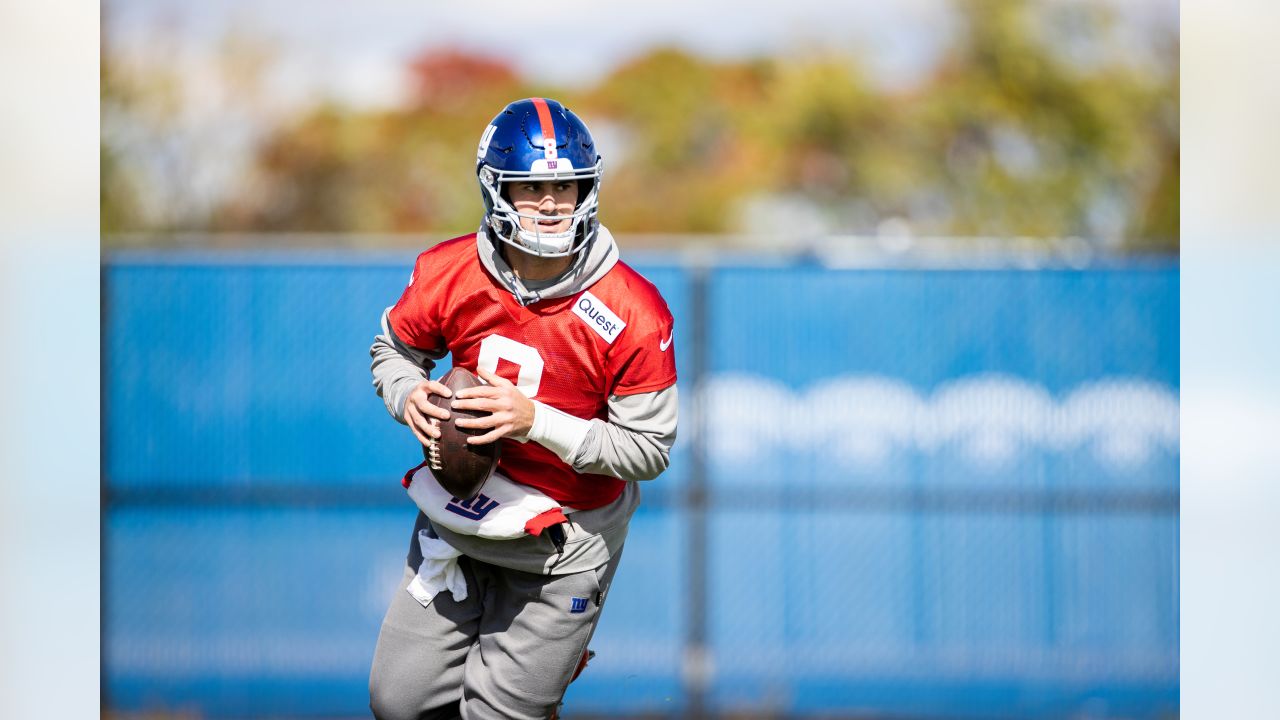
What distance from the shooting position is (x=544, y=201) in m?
3.55

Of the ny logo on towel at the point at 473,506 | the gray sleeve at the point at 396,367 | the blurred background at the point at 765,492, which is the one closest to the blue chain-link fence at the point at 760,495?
the blurred background at the point at 765,492

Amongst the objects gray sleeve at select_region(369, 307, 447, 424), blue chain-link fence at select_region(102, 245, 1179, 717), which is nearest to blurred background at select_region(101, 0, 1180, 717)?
blue chain-link fence at select_region(102, 245, 1179, 717)

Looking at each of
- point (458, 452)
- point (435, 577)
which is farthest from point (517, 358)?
point (435, 577)

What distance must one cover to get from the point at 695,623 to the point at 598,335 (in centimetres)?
345

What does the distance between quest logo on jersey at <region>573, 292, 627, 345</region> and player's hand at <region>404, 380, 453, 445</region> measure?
45cm

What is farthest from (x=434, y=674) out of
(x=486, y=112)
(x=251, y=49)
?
(x=486, y=112)

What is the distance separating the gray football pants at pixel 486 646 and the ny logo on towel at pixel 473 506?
0.26 metres

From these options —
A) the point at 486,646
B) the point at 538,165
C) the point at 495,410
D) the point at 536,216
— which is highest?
the point at 538,165

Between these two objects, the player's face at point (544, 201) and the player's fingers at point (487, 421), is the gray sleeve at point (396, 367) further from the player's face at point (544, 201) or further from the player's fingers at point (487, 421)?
the player's face at point (544, 201)

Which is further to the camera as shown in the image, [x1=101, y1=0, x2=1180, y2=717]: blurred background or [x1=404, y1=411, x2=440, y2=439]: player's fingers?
[x1=101, y1=0, x2=1180, y2=717]: blurred background

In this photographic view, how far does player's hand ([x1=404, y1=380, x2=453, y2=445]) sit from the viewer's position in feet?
11.2

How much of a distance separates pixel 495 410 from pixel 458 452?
0.15 m

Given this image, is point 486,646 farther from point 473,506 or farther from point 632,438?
point 632,438

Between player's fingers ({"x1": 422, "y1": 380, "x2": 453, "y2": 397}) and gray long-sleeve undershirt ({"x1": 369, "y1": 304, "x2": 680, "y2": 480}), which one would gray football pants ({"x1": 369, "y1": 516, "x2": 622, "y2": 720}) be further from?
player's fingers ({"x1": 422, "y1": 380, "x2": 453, "y2": 397})
